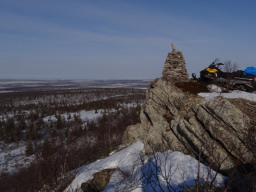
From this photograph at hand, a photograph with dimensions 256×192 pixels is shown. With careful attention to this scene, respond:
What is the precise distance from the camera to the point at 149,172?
30.8ft

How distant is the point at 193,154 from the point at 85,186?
6445 mm

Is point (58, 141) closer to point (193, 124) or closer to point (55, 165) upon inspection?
point (55, 165)

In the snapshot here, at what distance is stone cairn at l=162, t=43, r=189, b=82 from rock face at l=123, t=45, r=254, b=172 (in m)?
0.07

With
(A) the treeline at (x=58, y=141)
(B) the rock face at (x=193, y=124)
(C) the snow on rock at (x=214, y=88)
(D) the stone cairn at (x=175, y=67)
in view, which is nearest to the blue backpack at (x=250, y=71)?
(C) the snow on rock at (x=214, y=88)

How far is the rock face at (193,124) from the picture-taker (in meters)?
8.24

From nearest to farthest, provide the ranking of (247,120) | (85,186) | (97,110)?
1. (247,120)
2. (85,186)
3. (97,110)

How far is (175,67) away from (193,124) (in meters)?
6.03

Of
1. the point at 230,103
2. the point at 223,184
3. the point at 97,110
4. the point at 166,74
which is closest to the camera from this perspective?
the point at 223,184

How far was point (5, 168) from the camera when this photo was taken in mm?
36875

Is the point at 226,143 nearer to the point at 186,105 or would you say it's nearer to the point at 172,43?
the point at 186,105

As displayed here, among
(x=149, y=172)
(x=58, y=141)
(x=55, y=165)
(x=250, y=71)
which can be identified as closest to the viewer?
(x=149, y=172)

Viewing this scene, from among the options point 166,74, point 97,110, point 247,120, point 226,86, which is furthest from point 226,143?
point 97,110

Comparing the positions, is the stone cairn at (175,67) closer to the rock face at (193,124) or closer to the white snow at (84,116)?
the rock face at (193,124)

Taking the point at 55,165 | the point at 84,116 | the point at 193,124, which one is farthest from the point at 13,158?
the point at 193,124
